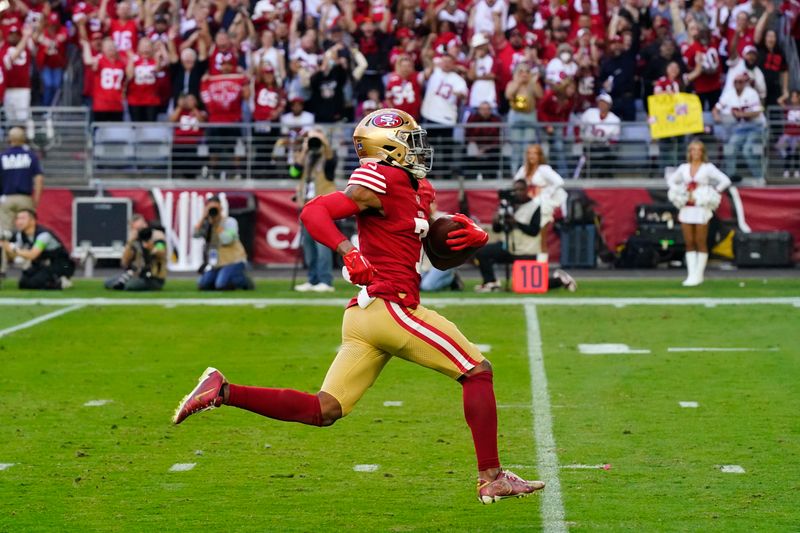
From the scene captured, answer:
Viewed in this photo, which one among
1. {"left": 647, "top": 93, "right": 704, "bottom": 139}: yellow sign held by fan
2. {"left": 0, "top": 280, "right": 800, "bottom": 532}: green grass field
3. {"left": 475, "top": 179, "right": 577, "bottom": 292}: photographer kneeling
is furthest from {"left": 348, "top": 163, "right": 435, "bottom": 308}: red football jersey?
{"left": 647, "top": 93, "right": 704, "bottom": 139}: yellow sign held by fan

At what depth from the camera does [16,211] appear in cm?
1941

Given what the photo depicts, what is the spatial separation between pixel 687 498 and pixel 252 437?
2.85 m

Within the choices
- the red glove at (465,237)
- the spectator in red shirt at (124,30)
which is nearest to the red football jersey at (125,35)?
the spectator in red shirt at (124,30)

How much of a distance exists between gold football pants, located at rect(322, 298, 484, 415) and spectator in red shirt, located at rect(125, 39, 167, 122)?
53.0ft

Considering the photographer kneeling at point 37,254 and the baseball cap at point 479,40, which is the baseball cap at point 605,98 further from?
the photographer kneeling at point 37,254

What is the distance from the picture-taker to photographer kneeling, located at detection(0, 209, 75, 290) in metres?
17.4

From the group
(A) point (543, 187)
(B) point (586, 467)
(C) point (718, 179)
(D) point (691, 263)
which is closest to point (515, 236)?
(A) point (543, 187)

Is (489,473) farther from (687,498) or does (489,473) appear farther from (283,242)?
(283,242)

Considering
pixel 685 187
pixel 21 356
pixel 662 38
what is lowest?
pixel 21 356

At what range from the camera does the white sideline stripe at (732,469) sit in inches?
294

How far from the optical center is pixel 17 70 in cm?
2264

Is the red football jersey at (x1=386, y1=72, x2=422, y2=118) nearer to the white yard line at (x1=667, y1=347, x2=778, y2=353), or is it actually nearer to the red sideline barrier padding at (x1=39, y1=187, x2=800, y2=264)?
the red sideline barrier padding at (x1=39, y1=187, x2=800, y2=264)

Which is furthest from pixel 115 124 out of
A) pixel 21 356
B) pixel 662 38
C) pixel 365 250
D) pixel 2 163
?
pixel 365 250

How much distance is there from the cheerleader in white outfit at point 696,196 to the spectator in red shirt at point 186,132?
762 centimetres
